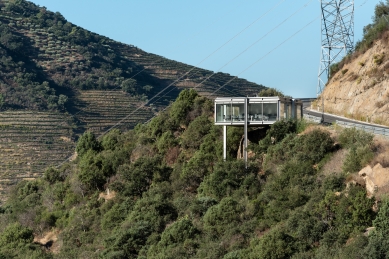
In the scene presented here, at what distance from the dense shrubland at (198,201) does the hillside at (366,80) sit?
782cm

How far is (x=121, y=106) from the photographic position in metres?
108

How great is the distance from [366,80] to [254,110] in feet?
33.6

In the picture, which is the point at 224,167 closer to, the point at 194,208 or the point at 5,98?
the point at 194,208

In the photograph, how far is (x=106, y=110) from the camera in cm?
10500

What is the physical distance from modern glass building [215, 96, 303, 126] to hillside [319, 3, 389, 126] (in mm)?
6894

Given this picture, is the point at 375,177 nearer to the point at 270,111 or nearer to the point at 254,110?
the point at 270,111

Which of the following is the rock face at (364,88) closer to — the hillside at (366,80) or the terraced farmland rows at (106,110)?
the hillside at (366,80)

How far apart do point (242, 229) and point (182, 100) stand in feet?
60.4

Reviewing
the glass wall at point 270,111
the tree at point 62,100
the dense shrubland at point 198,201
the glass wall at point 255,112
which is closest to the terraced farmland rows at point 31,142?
the tree at point 62,100

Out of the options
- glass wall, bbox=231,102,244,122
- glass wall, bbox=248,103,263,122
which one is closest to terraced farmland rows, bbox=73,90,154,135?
glass wall, bbox=231,102,244,122

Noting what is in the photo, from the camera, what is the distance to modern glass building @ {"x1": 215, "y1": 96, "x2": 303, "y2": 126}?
43500 mm

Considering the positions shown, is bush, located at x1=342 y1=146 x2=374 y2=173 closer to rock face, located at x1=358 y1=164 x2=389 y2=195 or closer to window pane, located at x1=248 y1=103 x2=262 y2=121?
rock face, located at x1=358 y1=164 x2=389 y2=195

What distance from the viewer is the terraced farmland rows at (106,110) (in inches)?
3935

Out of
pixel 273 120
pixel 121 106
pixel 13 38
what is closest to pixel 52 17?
pixel 13 38
